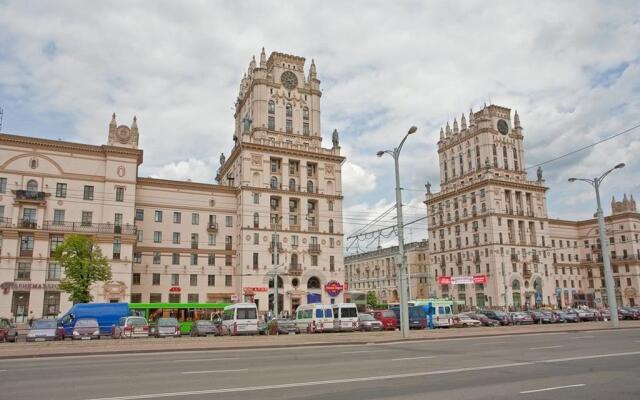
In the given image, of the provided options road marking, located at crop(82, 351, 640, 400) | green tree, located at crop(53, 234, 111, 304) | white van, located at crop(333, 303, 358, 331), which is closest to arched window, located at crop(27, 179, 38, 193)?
green tree, located at crop(53, 234, 111, 304)

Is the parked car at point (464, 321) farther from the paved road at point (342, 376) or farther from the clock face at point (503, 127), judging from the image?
the clock face at point (503, 127)

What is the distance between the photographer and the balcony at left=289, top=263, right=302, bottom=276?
2539 inches

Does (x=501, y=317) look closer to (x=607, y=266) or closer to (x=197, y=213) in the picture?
(x=607, y=266)

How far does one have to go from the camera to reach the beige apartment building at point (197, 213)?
2050 inches

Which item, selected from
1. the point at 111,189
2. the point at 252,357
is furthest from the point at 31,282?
the point at 252,357

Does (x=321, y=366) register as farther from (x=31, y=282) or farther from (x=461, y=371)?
(x=31, y=282)

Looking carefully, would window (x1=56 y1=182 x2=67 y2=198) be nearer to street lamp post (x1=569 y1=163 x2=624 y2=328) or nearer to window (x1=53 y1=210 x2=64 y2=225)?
window (x1=53 y1=210 x2=64 y2=225)

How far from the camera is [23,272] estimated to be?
50.5 m

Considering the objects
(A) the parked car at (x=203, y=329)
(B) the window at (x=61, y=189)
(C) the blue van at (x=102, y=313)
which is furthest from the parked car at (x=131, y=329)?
(B) the window at (x=61, y=189)

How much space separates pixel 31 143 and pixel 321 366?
51.6 meters

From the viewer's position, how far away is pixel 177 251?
62062mm

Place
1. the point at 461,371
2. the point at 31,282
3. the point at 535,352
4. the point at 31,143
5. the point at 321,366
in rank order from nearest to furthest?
the point at 461,371
the point at 321,366
the point at 535,352
the point at 31,282
the point at 31,143

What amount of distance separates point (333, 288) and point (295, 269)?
5881mm

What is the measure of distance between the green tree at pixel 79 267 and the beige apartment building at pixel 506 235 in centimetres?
5379
